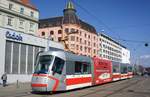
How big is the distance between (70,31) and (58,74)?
200ft

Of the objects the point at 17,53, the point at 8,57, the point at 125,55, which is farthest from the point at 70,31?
the point at 125,55

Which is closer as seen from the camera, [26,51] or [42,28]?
[26,51]

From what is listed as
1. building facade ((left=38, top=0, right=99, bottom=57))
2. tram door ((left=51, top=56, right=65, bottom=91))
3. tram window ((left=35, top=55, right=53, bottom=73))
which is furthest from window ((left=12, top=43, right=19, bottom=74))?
building facade ((left=38, top=0, right=99, bottom=57))

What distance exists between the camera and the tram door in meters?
20.2

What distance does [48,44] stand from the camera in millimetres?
42781

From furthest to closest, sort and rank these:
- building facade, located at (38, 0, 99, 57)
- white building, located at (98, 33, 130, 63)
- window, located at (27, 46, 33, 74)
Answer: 1. white building, located at (98, 33, 130, 63)
2. building facade, located at (38, 0, 99, 57)
3. window, located at (27, 46, 33, 74)

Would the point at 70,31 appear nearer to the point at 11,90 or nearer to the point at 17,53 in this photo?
the point at 17,53

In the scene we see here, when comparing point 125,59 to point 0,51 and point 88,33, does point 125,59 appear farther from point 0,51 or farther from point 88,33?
point 0,51

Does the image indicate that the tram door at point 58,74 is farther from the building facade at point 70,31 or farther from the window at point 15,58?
the building facade at point 70,31

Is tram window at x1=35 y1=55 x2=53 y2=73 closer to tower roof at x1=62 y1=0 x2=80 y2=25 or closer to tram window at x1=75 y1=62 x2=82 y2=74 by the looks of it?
tram window at x1=75 y1=62 x2=82 y2=74

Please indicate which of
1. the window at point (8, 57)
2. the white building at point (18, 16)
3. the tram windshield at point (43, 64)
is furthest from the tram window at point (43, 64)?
the white building at point (18, 16)

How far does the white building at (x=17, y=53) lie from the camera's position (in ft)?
108

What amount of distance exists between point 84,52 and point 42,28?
15.4 meters

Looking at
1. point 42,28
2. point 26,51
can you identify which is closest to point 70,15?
point 42,28
